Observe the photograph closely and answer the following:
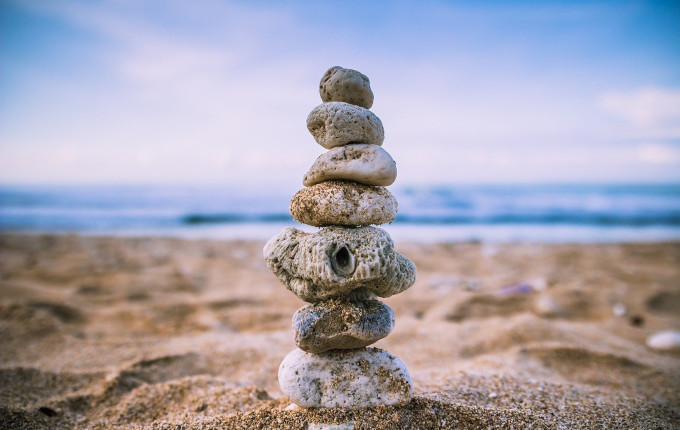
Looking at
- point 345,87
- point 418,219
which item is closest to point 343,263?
point 345,87

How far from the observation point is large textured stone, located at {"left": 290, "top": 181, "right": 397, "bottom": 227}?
2.50 m

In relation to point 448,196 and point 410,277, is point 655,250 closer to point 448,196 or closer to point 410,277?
point 410,277

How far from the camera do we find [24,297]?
612 centimetres

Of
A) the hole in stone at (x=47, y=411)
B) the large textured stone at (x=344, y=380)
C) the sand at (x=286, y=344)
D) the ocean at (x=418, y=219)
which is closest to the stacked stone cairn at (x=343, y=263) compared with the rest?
the large textured stone at (x=344, y=380)

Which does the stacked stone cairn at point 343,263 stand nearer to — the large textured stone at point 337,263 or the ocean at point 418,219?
the large textured stone at point 337,263

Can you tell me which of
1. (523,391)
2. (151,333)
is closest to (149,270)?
(151,333)

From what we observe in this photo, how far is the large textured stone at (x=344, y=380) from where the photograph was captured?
2516 millimetres

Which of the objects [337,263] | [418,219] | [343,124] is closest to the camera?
[337,263]

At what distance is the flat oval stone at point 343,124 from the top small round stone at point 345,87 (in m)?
0.10

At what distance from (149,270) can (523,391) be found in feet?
24.8

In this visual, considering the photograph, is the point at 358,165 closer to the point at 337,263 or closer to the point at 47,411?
the point at 337,263

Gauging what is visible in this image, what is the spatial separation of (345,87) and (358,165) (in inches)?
22.0

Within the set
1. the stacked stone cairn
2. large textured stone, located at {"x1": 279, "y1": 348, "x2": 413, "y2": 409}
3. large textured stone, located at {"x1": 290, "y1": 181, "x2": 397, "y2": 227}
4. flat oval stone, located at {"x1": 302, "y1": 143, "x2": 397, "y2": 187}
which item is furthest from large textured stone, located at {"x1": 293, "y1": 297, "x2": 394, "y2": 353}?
flat oval stone, located at {"x1": 302, "y1": 143, "x2": 397, "y2": 187}

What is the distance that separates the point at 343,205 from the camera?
2.49m
